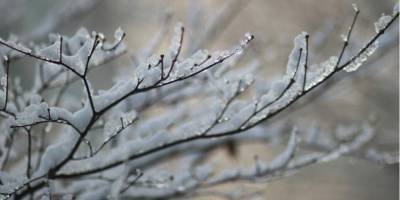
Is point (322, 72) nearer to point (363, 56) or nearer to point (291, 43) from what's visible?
point (363, 56)

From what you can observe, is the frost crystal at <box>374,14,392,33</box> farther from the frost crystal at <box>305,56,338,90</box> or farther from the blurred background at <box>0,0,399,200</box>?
the blurred background at <box>0,0,399,200</box>

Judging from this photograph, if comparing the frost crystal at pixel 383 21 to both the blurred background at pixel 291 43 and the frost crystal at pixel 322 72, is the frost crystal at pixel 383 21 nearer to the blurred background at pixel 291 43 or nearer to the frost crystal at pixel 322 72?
the frost crystal at pixel 322 72

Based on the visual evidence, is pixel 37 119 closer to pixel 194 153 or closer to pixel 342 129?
pixel 194 153

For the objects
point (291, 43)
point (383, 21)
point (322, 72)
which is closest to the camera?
point (383, 21)

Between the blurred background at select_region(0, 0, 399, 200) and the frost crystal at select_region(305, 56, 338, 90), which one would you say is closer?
the frost crystal at select_region(305, 56, 338, 90)

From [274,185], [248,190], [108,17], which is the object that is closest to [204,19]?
[248,190]

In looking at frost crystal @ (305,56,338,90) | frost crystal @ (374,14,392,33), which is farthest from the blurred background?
frost crystal @ (374,14,392,33)

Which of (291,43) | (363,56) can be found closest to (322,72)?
(363,56)

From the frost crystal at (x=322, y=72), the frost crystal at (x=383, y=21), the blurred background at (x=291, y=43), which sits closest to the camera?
the frost crystal at (x=383, y=21)

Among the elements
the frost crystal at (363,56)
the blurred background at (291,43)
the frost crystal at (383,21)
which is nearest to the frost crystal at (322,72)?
the frost crystal at (363,56)

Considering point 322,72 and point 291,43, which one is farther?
point 291,43
